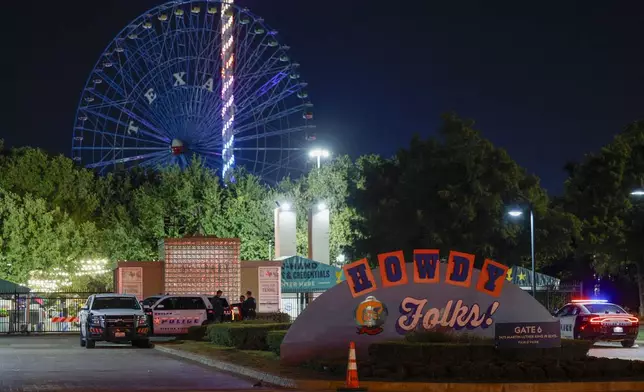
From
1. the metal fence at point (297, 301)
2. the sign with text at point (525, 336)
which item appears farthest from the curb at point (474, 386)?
the metal fence at point (297, 301)

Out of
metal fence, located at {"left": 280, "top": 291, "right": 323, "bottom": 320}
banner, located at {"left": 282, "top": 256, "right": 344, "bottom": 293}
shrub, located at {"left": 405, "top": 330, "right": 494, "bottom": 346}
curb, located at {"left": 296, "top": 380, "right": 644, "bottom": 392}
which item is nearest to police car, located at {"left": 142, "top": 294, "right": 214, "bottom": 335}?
banner, located at {"left": 282, "top": 256, "right": 344, "bottom": 293}

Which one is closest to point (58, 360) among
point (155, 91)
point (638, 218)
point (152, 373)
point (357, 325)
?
point (152, 373)

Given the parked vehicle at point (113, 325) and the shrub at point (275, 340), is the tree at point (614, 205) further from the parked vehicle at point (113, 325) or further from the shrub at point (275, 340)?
the shrub at point (275, 340)

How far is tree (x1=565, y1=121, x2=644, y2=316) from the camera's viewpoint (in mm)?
68312

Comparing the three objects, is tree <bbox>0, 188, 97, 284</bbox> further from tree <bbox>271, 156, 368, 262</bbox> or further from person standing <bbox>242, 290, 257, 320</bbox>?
person standing <bbox>242, 290, 257, 320</bbox>

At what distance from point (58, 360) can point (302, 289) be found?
22054 mm

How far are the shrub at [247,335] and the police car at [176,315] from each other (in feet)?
23.1

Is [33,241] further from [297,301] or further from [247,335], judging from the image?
[247,335]

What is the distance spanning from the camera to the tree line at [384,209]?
6253cm

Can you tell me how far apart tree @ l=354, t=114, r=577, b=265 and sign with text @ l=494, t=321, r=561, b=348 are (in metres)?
37.2

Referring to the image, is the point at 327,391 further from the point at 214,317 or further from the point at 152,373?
the point at 214,317

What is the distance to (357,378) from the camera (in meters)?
20.6

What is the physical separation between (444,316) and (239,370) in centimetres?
484

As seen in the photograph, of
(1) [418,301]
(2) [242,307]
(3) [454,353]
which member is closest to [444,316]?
(1) [418,301]
